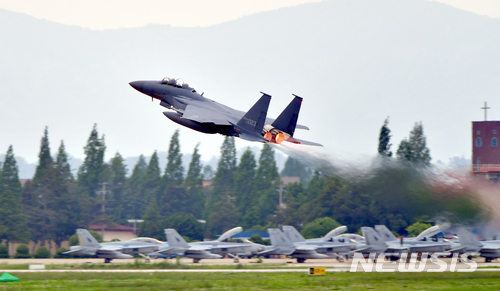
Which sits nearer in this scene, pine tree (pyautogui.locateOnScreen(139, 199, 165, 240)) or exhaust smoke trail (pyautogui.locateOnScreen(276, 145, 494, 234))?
exhaust smoke trail (pyautogui.locateOnScreen(276, 145, 494, 234))

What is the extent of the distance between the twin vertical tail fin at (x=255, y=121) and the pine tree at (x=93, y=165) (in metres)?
76.7

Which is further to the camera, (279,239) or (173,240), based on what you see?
(279,239)

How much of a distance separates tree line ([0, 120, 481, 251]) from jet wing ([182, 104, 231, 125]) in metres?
33.1

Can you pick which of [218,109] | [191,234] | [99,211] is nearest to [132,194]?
[99,211]

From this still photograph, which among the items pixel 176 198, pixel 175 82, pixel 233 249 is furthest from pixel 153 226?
pixel 175 82

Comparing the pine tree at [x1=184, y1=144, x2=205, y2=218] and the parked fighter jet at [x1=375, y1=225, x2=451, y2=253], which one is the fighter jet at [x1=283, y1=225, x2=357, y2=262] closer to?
the parked fighter jet at [x1=375, y1=225, x2=451, y2=253]

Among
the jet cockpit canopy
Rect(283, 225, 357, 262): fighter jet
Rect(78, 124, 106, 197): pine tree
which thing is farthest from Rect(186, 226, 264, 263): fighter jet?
Rect(78, 124, 106, 197): pine tree

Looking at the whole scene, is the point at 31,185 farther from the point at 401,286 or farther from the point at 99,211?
the point at 401,286

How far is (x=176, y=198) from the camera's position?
99000 mm

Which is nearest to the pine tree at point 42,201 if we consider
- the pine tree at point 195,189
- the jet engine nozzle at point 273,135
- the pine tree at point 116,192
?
the pine tree at point 116,192

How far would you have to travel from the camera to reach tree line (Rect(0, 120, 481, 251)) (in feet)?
250

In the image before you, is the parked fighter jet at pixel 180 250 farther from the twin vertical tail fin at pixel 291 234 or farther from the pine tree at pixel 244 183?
the pine tree at pixel 244 183

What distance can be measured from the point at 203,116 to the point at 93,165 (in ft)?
255

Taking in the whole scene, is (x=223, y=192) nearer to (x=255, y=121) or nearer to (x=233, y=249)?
(x=233, y=249)
